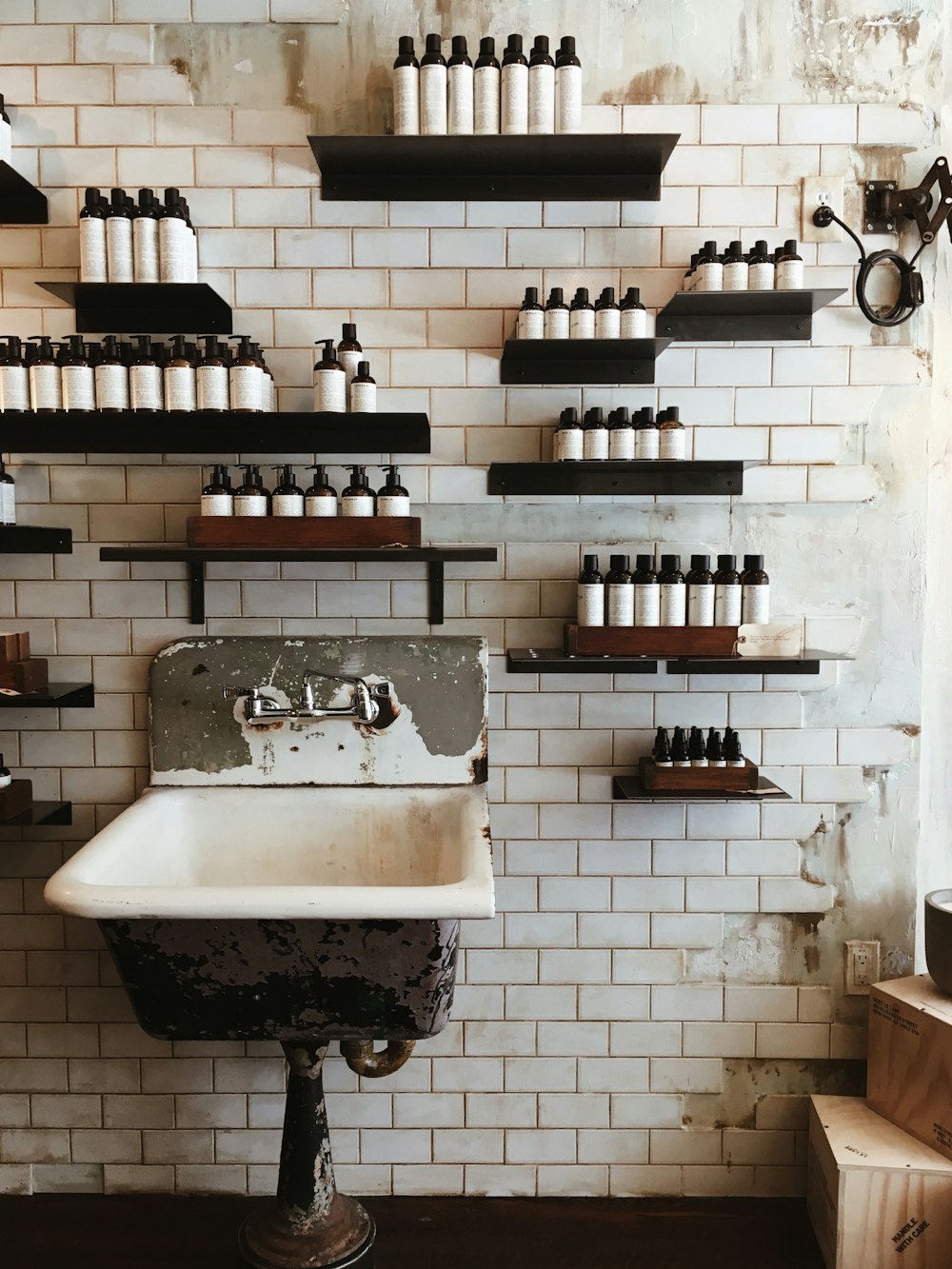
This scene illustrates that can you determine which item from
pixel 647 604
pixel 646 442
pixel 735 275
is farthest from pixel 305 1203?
pixel 735 275

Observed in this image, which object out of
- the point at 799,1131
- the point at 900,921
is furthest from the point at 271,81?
the point at 799,1131

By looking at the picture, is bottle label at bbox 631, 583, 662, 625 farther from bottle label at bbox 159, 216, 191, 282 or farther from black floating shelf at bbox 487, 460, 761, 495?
bottle label at bbox 159, 216, 191, 282

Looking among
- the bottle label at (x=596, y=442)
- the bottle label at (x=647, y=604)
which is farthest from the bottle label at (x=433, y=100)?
the bottle label at (x=647, y=604)

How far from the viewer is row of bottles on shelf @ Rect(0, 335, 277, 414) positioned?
84.4 inches

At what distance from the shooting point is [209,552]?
7.04 ft

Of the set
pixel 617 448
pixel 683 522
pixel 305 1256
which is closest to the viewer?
pixel 305 1256

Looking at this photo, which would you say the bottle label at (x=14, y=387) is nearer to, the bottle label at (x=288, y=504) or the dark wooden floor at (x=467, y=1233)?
the bottle label at (x=288, y=504)

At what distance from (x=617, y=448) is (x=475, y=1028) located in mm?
1481

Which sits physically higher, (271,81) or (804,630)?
(271,81)

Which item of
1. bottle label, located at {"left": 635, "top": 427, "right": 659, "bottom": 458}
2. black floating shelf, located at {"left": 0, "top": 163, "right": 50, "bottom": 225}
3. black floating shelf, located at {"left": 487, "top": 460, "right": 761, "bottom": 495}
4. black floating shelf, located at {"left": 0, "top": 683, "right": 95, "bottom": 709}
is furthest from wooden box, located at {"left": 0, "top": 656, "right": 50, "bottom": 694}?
bottle label, located at {"left": 635, "top": 427, "right": 659, "bottom": 458}

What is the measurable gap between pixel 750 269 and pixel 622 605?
2.66 ft

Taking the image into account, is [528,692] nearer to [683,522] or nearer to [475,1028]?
[683,522]

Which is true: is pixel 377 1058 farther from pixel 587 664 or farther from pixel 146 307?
pixel 146 307

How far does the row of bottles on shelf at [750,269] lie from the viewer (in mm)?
2154
